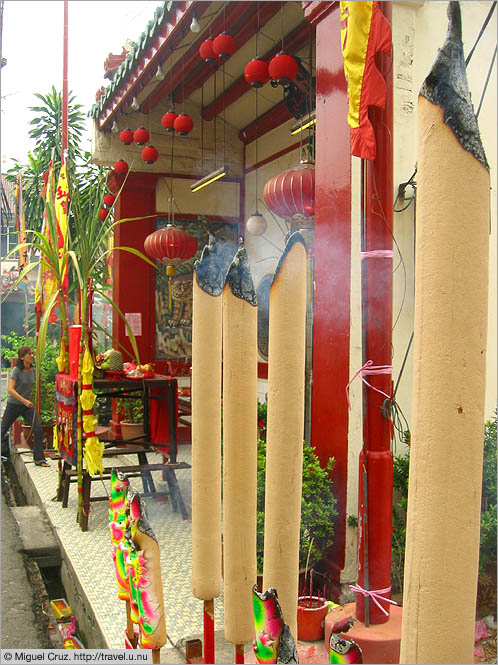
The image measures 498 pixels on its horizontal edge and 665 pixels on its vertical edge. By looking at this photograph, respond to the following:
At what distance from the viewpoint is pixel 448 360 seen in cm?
55

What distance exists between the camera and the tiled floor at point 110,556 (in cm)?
271

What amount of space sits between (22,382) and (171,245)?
6.57 feet

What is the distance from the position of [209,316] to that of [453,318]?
0.35 metres

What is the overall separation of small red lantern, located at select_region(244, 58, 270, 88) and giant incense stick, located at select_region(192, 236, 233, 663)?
3891mm

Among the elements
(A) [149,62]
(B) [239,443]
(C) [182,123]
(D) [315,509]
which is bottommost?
(D) [315,509]

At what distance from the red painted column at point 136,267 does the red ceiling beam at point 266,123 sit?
1.23m

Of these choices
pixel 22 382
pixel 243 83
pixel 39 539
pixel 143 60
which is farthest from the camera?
pixel 243 83

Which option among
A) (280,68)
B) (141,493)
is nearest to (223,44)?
(280,68)

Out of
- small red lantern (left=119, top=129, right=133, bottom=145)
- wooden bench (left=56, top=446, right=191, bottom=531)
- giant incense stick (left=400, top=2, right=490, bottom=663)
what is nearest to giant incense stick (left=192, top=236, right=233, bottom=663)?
giant incense stick (left=400, top=2, right=490, bottom=663)

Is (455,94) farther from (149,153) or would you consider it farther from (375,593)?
(149,153)

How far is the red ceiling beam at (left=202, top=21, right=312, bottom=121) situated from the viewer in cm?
516

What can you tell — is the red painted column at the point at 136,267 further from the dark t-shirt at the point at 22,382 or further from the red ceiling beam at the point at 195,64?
the dark t-shirt at the point at 22,382

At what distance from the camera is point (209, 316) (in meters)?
0.81

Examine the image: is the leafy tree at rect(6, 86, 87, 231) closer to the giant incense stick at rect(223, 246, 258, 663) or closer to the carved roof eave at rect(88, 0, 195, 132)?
the carved roof eave at rect(88, 0, 195, 132)
